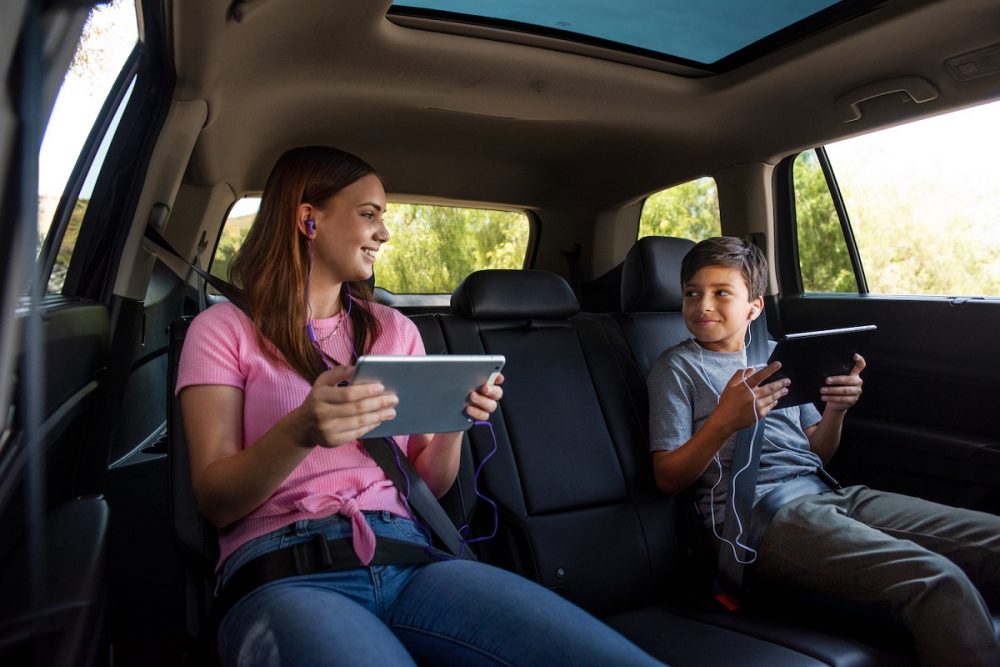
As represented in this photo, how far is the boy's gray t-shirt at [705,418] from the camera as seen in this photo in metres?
1.95

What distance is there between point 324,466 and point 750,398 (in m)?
0.94

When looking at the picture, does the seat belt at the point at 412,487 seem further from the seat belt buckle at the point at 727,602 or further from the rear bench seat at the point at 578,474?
the seat belt buckle at the point at 727,602

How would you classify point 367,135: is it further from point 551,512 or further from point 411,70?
point 551,512

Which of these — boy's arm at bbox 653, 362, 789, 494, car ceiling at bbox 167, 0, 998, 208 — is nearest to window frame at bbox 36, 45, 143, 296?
car ceiling at bbox 167, 0, 998, 208

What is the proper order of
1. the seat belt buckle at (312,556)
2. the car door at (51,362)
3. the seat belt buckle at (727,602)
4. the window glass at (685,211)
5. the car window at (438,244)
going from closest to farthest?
the car door at (51,362), the seat belt buckle at (312,556), the seat belt buckle at (727,602), the window glass at (685,211), the car window at (438,244)

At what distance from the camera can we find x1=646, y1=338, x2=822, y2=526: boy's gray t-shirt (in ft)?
6.40

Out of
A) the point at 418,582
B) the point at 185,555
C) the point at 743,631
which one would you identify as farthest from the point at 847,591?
the point at 185,555

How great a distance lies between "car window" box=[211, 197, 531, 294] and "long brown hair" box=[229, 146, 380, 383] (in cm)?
198

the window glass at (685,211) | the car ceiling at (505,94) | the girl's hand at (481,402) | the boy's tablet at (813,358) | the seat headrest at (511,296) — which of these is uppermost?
the car ceiling at (505,94)

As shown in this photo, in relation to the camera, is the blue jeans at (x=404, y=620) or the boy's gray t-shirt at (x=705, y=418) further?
the boy's gray t-shirt at (x=705, y=418)

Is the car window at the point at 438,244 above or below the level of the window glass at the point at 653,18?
below

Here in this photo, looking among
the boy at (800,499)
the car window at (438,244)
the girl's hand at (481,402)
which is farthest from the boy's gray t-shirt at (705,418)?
the car window at (438,244)

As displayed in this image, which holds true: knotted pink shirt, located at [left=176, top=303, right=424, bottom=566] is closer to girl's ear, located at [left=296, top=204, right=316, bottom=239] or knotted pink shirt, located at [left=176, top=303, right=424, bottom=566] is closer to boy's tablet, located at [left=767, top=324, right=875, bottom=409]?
girl's ear, located at [left=296, top=204, right=316, bottom=239]

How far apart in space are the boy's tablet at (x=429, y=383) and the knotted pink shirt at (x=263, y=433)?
17 centimetres
